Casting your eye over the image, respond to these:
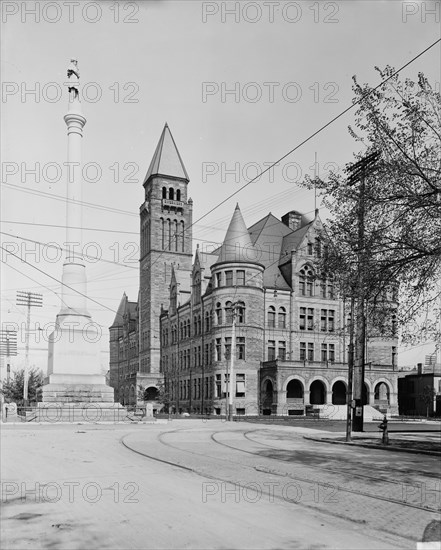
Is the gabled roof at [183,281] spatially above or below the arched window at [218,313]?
above

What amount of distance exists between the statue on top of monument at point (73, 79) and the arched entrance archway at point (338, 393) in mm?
43073

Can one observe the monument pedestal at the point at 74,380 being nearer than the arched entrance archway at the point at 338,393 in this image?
Yes

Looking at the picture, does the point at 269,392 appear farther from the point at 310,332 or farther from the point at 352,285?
the point at 352,285

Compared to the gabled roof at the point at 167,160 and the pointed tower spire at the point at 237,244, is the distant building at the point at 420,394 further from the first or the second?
the gabled roof at the point at 167,160

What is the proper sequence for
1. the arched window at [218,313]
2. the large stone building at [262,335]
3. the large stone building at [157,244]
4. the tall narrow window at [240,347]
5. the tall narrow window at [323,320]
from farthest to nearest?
the large stone building at [157,244] < the tall narrow window at [323,320] < the arched window at [218,313] < the tall narrow window at [240,347] < the large stone building at [262,335]

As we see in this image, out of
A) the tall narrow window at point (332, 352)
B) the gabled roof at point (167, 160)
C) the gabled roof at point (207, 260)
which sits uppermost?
the gabled roof at point (167, 160)

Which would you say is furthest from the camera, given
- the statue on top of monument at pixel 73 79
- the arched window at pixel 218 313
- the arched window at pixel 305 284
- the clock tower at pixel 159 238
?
the clock tower at pixel 159 238

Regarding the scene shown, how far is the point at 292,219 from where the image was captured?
261ft

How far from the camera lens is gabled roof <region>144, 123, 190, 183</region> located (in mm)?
92113

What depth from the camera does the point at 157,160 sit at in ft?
304

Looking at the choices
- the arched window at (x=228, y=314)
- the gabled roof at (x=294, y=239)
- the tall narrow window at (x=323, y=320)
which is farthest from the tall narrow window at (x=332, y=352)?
the arched window at (x=228, y=314)

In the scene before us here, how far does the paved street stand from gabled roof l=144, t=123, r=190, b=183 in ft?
255

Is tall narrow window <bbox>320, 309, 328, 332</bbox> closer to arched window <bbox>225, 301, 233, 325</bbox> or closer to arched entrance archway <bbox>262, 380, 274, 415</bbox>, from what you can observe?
arched entrance archway <bbox>262, 380, 274, 415</bbox>

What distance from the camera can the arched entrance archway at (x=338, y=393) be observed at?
66.2 m
